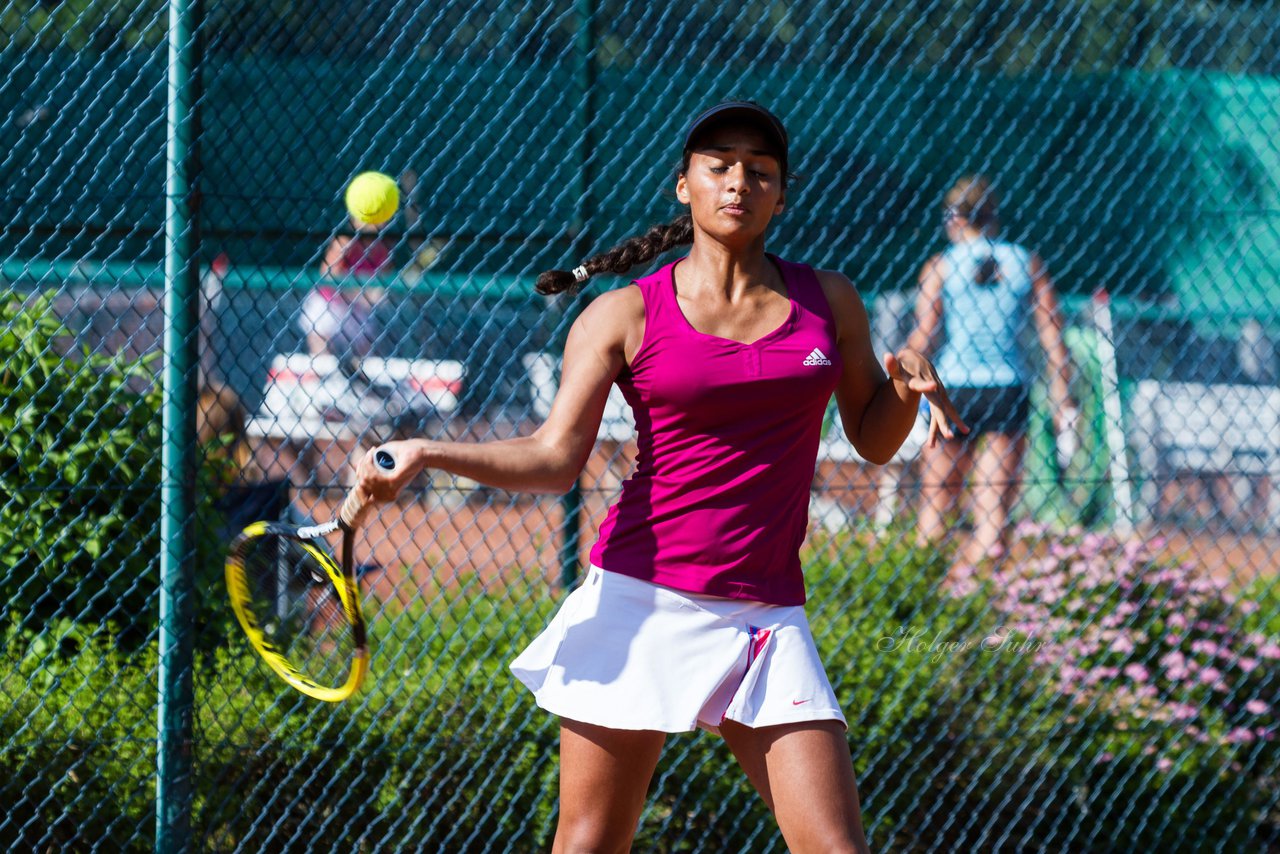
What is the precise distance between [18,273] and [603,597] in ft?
6.65

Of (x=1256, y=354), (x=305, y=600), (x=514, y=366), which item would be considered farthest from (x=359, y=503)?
(x=1256, y=354)

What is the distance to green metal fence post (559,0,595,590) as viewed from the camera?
3.90 meters

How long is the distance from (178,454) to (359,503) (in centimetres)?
133

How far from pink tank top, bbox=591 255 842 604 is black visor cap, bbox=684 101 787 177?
31 cm

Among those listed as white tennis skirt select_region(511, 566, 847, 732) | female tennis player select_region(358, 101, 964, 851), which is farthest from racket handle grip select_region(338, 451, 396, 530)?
white tennis skirt select_region(511, 566, 847, 732)

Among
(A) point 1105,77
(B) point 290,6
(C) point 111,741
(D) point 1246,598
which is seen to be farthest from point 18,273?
(D) point 1246,598

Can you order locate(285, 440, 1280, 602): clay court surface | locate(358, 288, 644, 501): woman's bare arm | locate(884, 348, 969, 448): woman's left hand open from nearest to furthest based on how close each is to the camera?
locate(358, 288, 644, 501): woman's bare arm, locate(884, 348, 969, 448): woman's left hand open, locate(285, 440, 1280, 602): clay court surface

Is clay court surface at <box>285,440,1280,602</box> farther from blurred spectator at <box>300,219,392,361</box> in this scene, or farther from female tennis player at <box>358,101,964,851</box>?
female tennis player at <box>358,101,964,851</box>

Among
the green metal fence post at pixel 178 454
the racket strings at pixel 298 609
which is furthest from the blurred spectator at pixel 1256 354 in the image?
the green metal fence post at pixel 178 454

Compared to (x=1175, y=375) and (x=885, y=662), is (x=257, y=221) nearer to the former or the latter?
(x=885, y=662)

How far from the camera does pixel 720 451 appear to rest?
8.31ft

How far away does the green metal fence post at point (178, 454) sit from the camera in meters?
3.42

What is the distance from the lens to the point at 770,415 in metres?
2.54

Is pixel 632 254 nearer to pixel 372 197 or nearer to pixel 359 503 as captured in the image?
pixel 359 503
